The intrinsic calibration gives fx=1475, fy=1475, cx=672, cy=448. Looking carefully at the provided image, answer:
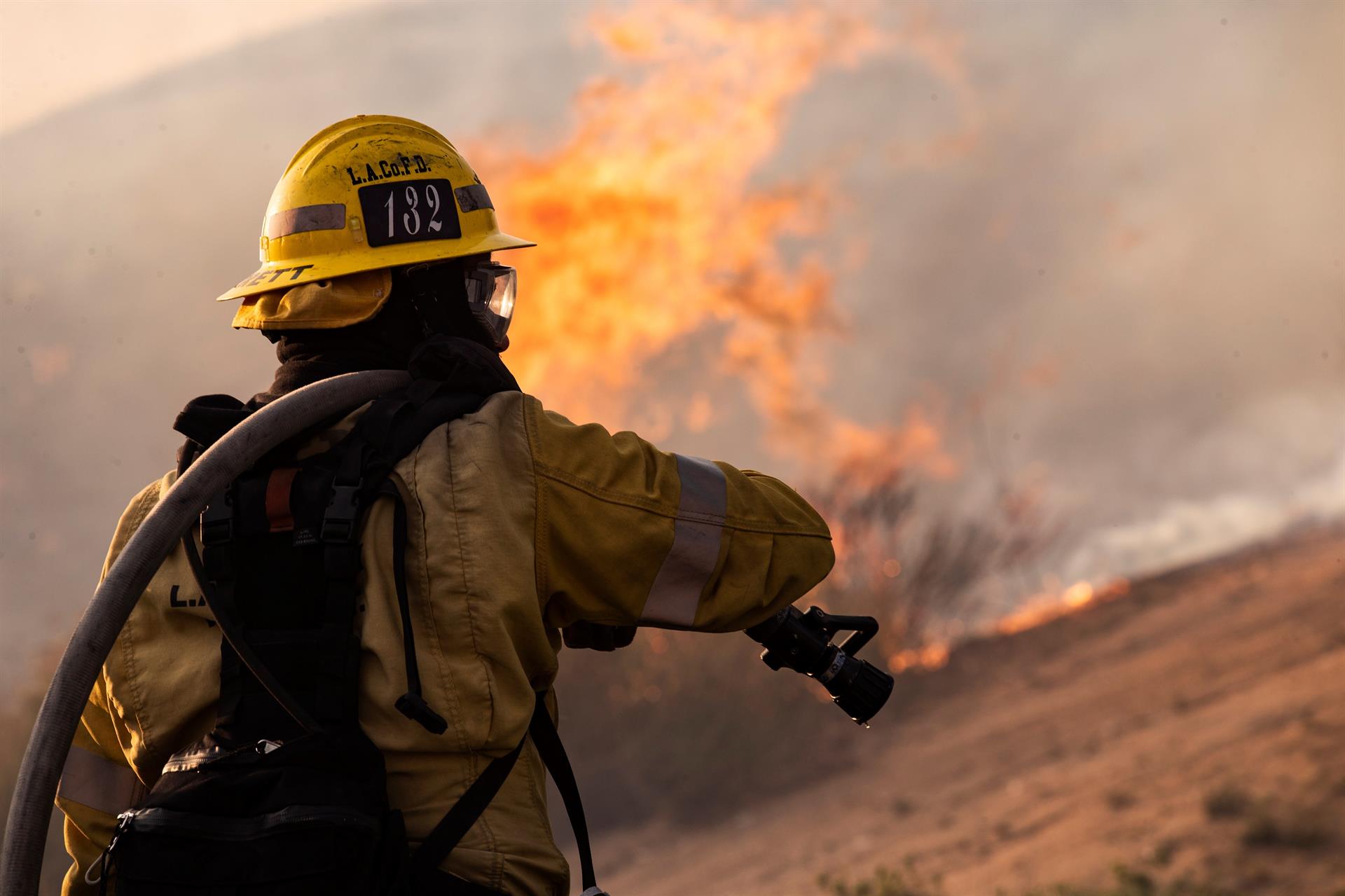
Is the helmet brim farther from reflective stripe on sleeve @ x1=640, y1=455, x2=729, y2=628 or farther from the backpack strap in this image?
reflective stripe on sleeve @ x1=640, y1=455, x2=729, y2=628

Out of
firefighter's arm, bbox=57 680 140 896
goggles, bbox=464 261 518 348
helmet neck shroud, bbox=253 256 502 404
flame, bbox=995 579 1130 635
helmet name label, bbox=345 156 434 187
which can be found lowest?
firefighter's arm, bbox=57 680 140 896

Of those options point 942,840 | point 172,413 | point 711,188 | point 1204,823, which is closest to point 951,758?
point 942,840

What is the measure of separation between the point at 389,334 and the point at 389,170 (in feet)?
1.17

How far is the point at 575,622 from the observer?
2586mm

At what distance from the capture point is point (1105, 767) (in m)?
10.5

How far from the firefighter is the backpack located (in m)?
0.03

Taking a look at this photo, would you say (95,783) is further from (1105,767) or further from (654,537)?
(1105,767)

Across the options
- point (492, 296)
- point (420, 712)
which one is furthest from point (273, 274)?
point (420, 712)

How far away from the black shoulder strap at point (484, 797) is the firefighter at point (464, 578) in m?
0.02

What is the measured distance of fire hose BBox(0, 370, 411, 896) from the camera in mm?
2316

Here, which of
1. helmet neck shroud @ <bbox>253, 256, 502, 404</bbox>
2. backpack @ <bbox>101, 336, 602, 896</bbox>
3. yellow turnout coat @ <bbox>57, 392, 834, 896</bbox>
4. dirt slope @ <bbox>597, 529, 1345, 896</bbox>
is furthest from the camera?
dirt slope @ <bbox>597, 529, 1345, 896</bbox>

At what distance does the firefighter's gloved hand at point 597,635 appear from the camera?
266cm

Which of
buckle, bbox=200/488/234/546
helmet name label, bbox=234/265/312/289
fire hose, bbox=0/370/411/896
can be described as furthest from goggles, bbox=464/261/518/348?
buckle, bbox=200/488/234/546

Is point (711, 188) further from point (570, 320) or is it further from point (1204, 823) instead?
point (1204, 823)
